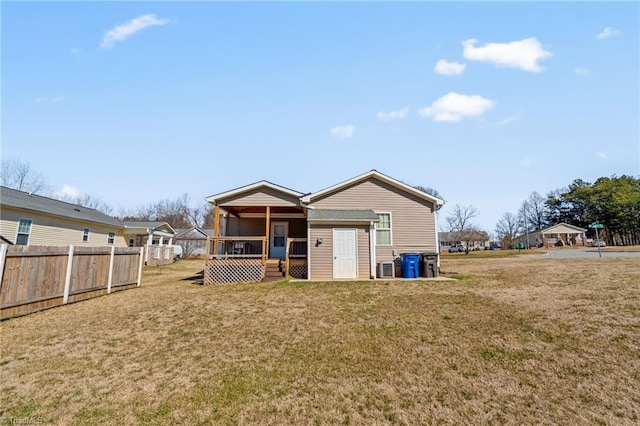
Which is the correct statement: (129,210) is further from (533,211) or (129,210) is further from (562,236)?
(533,211)

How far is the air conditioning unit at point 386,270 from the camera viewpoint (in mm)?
12484

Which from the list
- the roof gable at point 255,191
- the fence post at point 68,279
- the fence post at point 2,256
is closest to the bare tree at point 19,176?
the roof gable at point 255,191

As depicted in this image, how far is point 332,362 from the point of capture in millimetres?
4223

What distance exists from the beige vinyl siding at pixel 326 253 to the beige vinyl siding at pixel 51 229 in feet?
50.5

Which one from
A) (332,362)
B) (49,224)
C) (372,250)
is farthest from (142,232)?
(332,362)

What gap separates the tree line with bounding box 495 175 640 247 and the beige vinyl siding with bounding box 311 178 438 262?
5668 cm

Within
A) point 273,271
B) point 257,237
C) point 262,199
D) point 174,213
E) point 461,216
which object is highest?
point 174,213

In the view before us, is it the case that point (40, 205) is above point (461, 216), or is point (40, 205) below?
below

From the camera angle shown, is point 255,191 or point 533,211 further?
point 533,211

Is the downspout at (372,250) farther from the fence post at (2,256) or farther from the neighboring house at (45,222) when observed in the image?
the neighboring house at (45,222)

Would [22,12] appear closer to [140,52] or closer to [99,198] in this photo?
[140,52]

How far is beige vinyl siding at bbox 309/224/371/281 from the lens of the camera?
12156 millimetres

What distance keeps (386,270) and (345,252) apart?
2003mm

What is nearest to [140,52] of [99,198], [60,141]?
[60,141]
